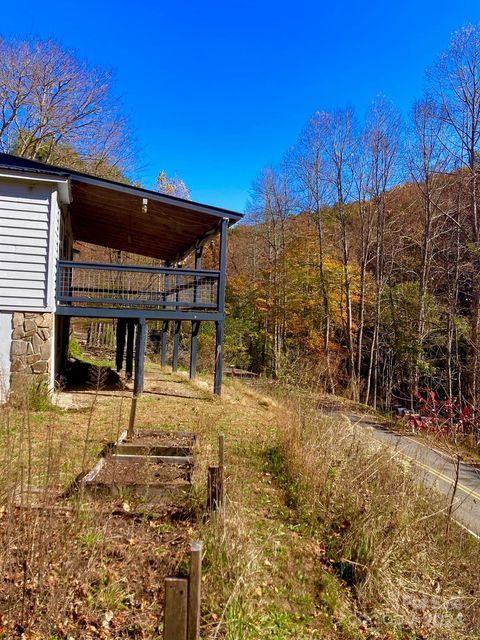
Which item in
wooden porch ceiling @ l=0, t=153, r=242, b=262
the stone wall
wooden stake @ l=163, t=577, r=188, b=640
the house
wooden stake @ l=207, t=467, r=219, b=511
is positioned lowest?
wooden stake @ l=207, t=467, r=219, b=511

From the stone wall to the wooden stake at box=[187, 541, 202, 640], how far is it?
22.5ft

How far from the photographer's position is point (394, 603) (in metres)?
3.56

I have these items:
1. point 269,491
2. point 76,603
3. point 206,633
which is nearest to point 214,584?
Result: point 206,633

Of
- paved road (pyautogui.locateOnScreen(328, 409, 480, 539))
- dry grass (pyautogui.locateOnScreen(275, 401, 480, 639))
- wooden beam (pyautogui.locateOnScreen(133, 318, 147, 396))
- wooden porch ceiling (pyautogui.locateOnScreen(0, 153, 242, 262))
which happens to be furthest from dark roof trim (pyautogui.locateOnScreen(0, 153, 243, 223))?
dry grass (pyautogui.locateOnScreen(275, 401, 480, 639))

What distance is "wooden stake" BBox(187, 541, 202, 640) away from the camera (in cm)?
196

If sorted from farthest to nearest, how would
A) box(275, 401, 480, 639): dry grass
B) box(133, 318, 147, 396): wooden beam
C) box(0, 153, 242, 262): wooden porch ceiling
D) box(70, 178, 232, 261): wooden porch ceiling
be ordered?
1. box(70, 178, 232, 261): wooden porch ceiling
2. box(133, 318, 147, 396): wooden beam
3. box(0, 153, 242, 262): wooden porch ceiling
4. box(275, 401, 480, 639): dry grass

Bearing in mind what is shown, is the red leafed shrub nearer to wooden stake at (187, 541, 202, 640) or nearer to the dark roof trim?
wooden stake at (187, 541, 202, 640)

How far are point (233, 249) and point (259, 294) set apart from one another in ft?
29.7

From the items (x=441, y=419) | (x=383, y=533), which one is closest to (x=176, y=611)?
(x=383, y=533)

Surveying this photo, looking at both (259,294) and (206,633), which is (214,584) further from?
(259,294)

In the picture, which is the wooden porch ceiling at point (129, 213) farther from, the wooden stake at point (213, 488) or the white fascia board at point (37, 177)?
the wooden stake at point (213, 488)

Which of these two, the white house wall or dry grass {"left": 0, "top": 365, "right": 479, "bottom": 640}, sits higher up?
the white house wall

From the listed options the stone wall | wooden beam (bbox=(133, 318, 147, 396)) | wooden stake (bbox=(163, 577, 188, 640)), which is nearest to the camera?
wooden stake (bbox=(163, 577, 188, 640))

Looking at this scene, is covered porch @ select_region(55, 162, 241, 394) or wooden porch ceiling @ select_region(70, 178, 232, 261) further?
wooden porch ceiling @ select_region(70, 178, 232, 261)
